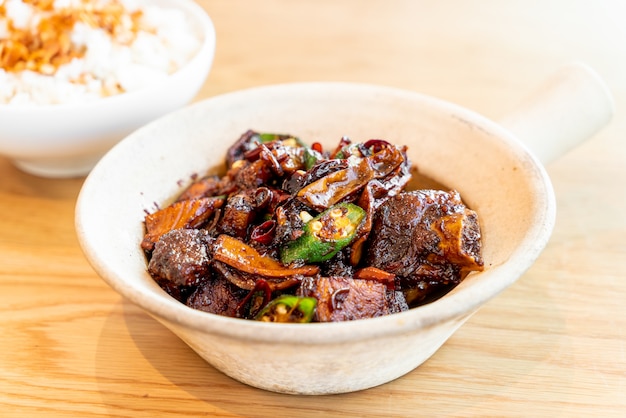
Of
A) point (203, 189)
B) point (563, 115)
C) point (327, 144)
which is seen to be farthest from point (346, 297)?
point (563, 115)

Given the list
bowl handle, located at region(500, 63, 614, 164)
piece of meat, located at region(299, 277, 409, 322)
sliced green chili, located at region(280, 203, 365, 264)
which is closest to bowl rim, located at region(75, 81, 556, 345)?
piece of meat, located at region(299, 277, 409, 322)

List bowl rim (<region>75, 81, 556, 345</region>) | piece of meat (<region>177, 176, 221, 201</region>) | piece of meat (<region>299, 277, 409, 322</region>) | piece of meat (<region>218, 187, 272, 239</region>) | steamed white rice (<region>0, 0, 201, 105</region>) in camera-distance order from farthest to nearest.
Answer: steamed white rice (<region>0, 0, 201, 105</region>), piece of meat (<region>177, 176, 221, 201</region>), piece of meat (<region>218, 187, 272, 239</region>), piece of meat (<region>299, 277, 409, 322</region>), bowl rim (<region>75, 81, 556, 345</region>)

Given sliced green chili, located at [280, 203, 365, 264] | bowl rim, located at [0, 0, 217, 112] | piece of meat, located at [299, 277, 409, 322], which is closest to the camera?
piece of meat, located at [299, 277, 409, 322]

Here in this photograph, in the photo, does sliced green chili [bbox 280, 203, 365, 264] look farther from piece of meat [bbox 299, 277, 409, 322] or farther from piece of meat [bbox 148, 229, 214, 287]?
piece of meat [bbox 148, 229, 214, 287]

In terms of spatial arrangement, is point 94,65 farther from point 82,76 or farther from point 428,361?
point 428,361

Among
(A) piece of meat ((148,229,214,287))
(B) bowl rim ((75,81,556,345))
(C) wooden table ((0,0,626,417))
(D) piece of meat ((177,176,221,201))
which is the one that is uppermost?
(B) bowl rim ((75,81,556,345))

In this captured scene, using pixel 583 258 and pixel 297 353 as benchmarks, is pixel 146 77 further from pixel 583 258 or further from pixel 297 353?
pixel 583 258
